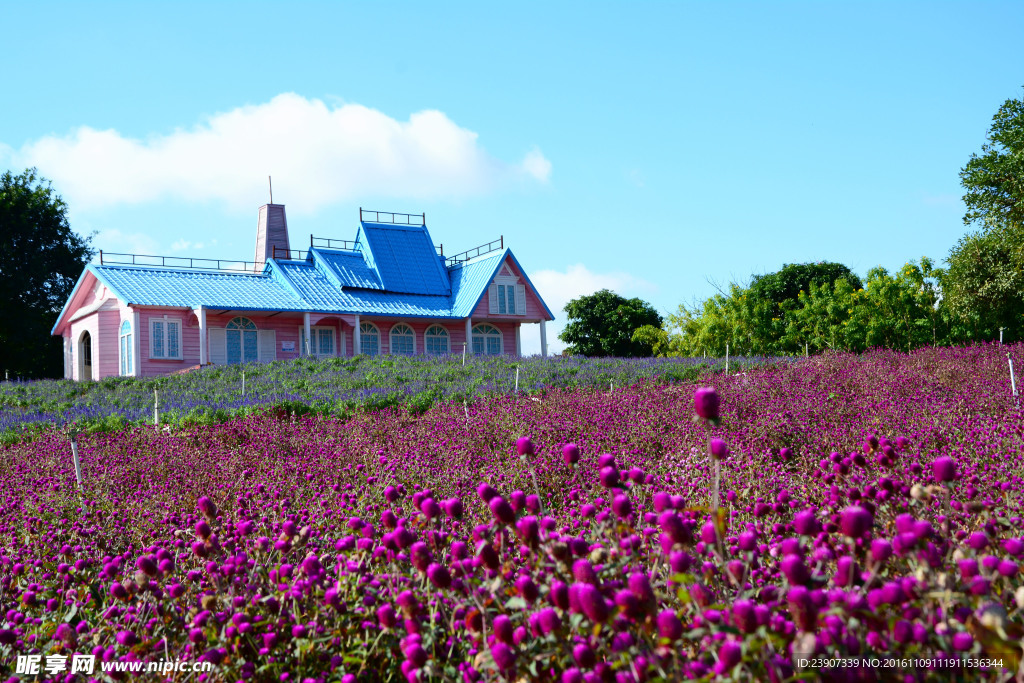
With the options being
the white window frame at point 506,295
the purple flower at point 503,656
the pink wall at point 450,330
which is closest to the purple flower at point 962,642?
the purple flower at point 503,656

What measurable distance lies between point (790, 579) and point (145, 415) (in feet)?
45.8

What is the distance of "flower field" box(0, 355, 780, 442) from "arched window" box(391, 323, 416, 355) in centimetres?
749

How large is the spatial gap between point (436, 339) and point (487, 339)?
2204 millimetres

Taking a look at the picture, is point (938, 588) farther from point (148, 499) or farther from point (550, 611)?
point (148, 499)

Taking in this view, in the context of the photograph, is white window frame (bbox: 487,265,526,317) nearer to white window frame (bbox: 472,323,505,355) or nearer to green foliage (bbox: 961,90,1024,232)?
white window frame (bbox: 472,323,505,355)

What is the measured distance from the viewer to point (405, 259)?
32781 mm

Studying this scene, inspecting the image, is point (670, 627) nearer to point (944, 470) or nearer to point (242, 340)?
point (944, 470)

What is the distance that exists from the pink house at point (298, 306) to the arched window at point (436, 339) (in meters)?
0.04

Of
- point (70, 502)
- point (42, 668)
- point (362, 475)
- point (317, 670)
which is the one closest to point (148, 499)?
point (70, 502)

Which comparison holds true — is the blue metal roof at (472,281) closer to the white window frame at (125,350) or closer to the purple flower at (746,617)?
the white window frame at (125,350)

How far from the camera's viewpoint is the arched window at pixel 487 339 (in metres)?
32.1

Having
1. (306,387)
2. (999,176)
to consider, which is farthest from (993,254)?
(306,387)

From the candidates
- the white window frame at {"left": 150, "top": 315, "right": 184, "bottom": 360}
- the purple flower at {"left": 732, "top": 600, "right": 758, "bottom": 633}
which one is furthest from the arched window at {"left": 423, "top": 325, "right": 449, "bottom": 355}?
the purple flower at {"left": 732, "top": 600, "right": 758, "bottom": 633}

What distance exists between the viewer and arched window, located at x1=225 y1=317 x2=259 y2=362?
2761cm
